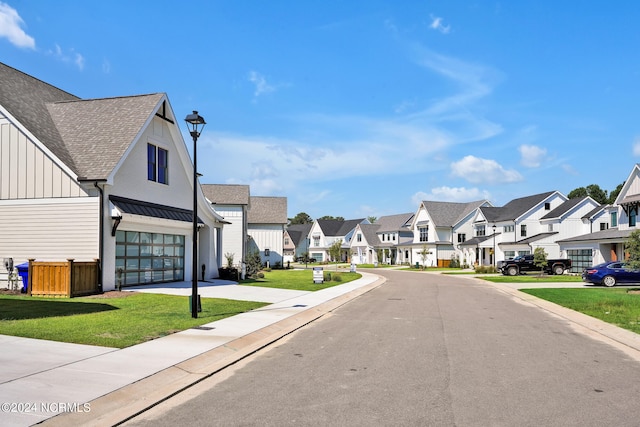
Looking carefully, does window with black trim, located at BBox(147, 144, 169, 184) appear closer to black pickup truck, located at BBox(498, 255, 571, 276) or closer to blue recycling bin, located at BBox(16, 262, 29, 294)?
blue recycling bin, located at BBox(16, 262, 29, 294)

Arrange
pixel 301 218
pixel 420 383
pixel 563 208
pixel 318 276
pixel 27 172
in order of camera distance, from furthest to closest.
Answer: pixel 301 218
pixel 563 208
pixel 318 276
pixel 27 172
pixel 420 383

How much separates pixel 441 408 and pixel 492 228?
58438mm

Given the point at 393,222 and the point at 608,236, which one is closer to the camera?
the point at 608,236

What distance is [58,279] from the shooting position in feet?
57.5

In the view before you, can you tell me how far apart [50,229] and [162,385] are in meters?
14.9

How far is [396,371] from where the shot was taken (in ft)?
26.6

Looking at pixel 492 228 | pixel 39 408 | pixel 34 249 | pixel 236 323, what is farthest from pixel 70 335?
pixel 492 228

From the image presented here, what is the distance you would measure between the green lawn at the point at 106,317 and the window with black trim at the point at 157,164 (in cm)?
711

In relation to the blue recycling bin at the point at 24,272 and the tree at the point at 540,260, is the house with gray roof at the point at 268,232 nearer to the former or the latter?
the tree at the point at 540,260

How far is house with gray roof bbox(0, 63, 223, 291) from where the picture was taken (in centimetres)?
1919

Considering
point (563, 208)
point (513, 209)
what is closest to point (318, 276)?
point (563, 208)

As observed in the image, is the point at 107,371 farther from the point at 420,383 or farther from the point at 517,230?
the point at 517,230

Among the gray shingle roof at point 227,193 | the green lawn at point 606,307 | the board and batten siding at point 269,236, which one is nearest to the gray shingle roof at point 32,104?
the green lawn at point 606,307

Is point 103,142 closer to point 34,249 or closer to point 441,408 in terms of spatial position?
point 34,249
